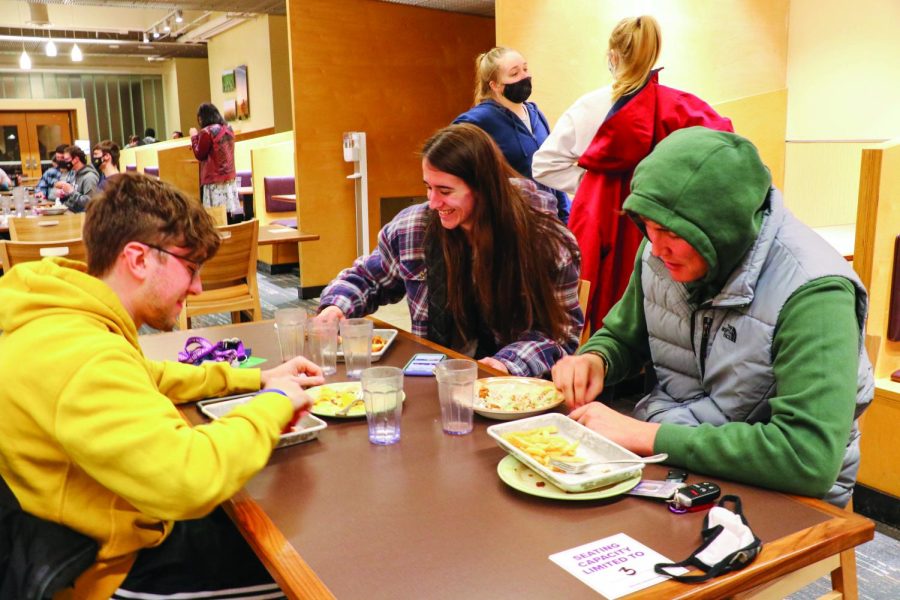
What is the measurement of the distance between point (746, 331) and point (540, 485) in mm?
462

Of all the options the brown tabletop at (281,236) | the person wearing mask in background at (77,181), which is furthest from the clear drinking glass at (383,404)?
the person wearing mask in background at (77,181)

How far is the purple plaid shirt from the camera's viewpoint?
2025 mm

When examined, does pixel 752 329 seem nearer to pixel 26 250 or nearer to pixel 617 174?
pixel 617 174

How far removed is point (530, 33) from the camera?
4.74 meters

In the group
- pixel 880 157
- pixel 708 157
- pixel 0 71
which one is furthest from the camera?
pixel 0 71

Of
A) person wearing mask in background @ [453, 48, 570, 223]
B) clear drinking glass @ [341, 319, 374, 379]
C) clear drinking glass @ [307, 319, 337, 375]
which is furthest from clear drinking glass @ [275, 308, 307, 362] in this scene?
person wearing mask in background @ [453, 48, 570, 223]

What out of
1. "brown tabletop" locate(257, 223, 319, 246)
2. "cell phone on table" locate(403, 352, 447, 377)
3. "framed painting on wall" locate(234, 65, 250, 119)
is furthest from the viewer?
"framed painting on wall" locate(234, 65, 250, 119)

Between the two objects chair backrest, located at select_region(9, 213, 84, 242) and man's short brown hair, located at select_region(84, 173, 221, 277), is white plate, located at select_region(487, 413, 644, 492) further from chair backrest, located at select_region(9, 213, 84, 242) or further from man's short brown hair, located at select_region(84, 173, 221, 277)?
chair backrest, located at select_region(9, 213, 84, 242)

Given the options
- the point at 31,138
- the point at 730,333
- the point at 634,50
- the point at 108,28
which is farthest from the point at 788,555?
the point at 31,138

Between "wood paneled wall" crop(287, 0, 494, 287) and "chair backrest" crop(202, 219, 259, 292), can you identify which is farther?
"wood paneled wall" crop(287, 0, 494, 287)

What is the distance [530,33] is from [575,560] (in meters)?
4.26

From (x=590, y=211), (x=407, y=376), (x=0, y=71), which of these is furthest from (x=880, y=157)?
(x=0, y=71)

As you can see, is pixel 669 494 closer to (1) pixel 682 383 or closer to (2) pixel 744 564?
(2) pixel 744 564

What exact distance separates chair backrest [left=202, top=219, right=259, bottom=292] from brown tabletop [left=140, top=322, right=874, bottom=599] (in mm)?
2962
